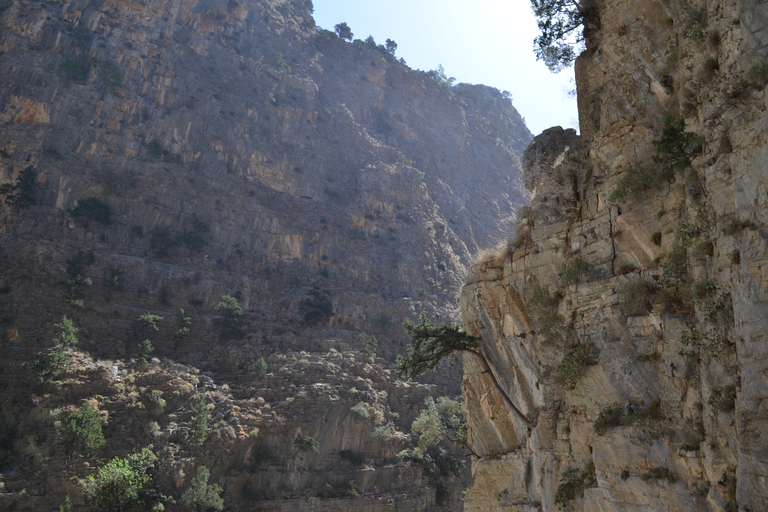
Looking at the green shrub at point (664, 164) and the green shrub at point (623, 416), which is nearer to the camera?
the green shrub at point (623, 416)

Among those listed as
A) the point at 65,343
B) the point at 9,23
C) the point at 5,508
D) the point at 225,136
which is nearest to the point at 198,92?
the point at 225,136

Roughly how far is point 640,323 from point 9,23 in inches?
2567

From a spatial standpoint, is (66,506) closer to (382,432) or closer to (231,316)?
(382,432)

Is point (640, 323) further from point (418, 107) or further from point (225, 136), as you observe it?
point (418, 107)

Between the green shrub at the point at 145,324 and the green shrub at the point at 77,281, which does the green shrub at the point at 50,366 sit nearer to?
the green shrub at the point at 77,281

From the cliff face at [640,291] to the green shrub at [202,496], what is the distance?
59.6ft

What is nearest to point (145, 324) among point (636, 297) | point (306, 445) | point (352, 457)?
point (306, 445)

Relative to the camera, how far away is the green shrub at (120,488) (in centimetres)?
2733

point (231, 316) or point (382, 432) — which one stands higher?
point (231, 316)

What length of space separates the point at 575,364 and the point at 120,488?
79.2ft

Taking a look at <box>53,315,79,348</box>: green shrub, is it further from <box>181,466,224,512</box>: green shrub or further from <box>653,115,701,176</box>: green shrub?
<box>653,115,701,176</box>: green shrub

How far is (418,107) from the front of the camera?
93.4 meters

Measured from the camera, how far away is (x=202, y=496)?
95.2 feet

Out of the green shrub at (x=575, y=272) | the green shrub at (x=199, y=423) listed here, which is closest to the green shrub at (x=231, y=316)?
the green shrub at (x=199, y=423)
